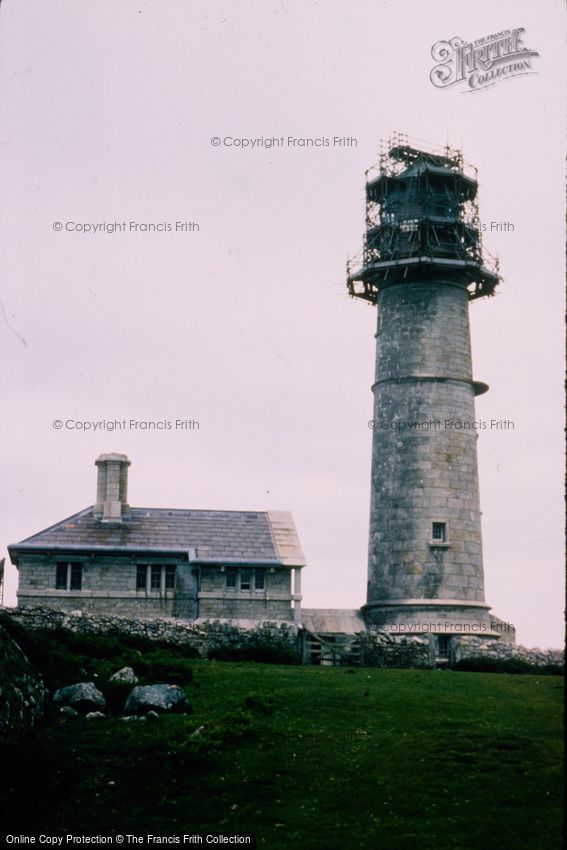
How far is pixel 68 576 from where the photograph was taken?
38719 millimetres

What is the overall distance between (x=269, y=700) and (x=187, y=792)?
614 cm

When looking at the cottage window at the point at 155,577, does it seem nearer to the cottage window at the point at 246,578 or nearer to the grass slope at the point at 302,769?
the cottage window at the point at 246,578

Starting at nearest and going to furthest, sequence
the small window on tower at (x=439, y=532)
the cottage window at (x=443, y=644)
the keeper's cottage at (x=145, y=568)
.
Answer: the cottage window at (x=443, y=644), the small window on tower at (x=439, y=532), the keeper's cottage at (x=145, y=568)

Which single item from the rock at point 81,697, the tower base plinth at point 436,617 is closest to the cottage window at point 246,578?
A: the tower base plinth at point 436,617

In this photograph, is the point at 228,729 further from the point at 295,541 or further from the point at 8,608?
the point at 295,541

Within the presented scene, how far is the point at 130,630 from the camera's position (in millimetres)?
33188

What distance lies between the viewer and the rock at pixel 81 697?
71.1 feet

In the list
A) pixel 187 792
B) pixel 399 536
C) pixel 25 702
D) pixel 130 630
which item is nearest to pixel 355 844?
pixel 187 792

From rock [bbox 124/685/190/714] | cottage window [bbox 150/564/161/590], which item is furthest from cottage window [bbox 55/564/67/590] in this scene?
rock [bbox 124/685/190/714]

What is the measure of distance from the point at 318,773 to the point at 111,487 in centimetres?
2472

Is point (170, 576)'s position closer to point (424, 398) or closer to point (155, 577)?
point (155, 577)

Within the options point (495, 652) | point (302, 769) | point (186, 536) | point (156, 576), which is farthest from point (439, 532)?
point (302, 769)

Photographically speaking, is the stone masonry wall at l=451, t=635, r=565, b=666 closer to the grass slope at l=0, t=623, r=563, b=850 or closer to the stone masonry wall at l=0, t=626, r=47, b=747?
the grass slope at l=0, t=623, r=563, b=850

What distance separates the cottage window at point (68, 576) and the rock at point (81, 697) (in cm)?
1662
